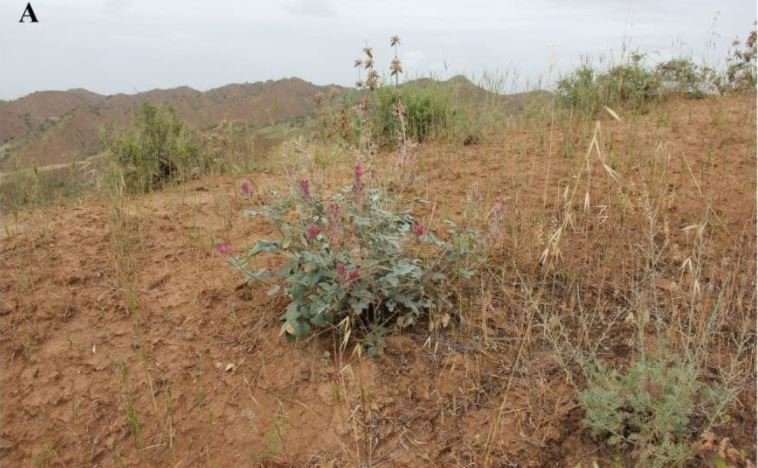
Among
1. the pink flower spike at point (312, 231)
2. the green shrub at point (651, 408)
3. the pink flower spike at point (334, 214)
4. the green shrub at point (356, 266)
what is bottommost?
the green shrub at point (651, 408)

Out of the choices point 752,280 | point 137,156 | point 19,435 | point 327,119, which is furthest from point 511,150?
point 19,435

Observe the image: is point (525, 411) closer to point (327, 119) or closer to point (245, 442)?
point (245, 442)

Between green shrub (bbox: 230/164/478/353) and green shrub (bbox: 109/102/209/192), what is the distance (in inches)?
84.8

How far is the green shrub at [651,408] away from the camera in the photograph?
1.75 metres

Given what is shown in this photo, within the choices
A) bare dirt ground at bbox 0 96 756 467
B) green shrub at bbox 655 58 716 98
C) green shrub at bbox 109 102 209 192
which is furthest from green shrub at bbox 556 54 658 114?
green shrub at bbox 109 102 209 192

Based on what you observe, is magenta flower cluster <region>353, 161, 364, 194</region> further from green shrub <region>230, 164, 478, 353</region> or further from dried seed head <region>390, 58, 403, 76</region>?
dried seed head <region>390, 58, 403, 76</region>

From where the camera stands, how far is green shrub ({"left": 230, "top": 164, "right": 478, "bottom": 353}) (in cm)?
215

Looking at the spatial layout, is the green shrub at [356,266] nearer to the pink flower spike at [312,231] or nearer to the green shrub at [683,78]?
the pink flower spike at [312,231]

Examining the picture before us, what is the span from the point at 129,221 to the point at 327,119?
144 cm

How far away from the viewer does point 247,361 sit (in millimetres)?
2309

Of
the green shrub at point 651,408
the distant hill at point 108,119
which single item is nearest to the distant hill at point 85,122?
the distant hill at point 108,119

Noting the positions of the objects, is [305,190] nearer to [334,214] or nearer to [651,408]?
[334,214]

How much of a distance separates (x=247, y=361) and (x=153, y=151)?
2652mm

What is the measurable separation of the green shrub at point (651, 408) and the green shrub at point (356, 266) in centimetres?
64
